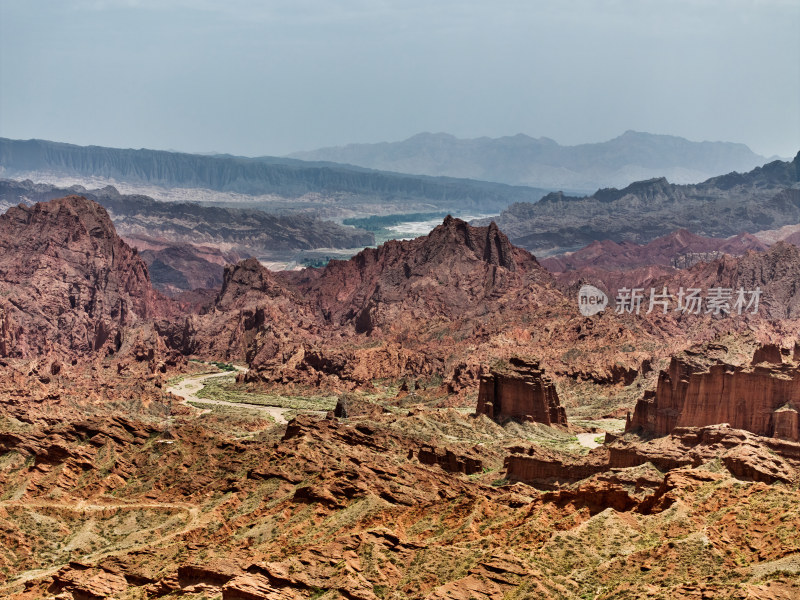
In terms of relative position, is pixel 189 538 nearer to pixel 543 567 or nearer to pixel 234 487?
pixel 234 487

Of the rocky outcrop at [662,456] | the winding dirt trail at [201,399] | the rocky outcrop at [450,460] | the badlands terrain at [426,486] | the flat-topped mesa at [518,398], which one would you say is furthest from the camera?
the winding dirt trail at [201,399]

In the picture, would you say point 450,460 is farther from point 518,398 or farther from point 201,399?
point 201,399

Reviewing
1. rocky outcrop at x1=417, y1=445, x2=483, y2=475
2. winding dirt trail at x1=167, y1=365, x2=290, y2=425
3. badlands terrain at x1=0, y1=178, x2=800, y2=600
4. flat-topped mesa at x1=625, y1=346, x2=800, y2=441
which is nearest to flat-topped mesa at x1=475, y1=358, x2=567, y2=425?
badlands terrain at x1=0, y1=178, x2=800, y2=600

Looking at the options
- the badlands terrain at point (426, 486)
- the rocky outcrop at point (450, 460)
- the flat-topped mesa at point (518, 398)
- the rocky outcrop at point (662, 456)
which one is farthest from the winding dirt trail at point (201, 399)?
the rocky outcrop at point (662, 456)

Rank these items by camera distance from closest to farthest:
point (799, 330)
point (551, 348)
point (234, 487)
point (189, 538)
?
1. point (189, 538)
2. point (234, 487)
3. point (551, 348)
4. point (799, 330)

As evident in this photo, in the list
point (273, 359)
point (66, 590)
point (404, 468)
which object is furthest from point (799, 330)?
point (66, 590)

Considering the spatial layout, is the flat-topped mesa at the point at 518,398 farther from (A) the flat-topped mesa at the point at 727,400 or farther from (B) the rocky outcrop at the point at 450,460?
(B) the rocky outcrop at the point at 450,460
